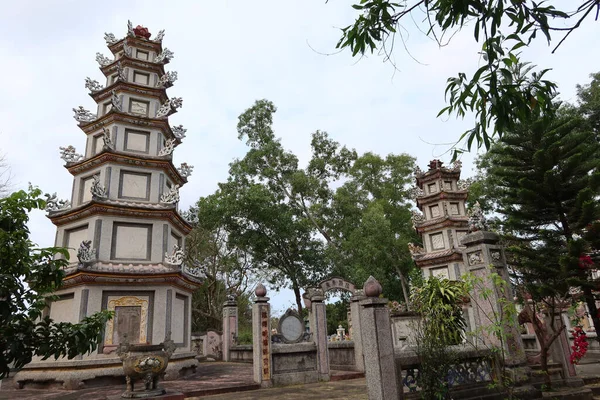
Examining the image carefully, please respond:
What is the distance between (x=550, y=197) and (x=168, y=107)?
47.2ft

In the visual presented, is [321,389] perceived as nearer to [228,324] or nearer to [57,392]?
[57,392]

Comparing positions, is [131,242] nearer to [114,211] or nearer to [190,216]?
[114,211]

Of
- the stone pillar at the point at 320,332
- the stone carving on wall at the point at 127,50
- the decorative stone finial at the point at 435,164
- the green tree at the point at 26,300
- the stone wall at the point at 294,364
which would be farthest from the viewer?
the decorative stone finial at the point at 435,164

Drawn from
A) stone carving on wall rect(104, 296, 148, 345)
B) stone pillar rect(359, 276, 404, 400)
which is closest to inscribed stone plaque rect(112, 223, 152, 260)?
stone carving on wall rect(104, 296, 148, 345)

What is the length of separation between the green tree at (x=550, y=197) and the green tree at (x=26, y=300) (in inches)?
439

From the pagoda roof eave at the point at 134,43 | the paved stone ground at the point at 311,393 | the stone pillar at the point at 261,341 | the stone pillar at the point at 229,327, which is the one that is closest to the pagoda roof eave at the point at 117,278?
the stone pillar at the point at 261,341

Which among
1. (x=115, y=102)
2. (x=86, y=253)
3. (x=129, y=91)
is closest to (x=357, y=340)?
(x=86, y=253)

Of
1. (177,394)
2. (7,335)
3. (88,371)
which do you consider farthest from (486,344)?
(88,371)

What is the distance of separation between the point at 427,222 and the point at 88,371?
60.1 feet

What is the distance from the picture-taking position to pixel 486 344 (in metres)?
7.00

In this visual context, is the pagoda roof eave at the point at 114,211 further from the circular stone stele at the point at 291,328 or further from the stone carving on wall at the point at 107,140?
the circular stone stele at the point at 291,328

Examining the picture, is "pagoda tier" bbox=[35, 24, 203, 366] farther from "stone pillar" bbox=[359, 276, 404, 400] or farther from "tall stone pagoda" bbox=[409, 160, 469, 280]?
"tall stone pagoda" bbox=[409, 160, 469, 280]

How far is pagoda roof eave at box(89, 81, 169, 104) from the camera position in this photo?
627 inches

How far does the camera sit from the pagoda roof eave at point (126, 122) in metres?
15.1
